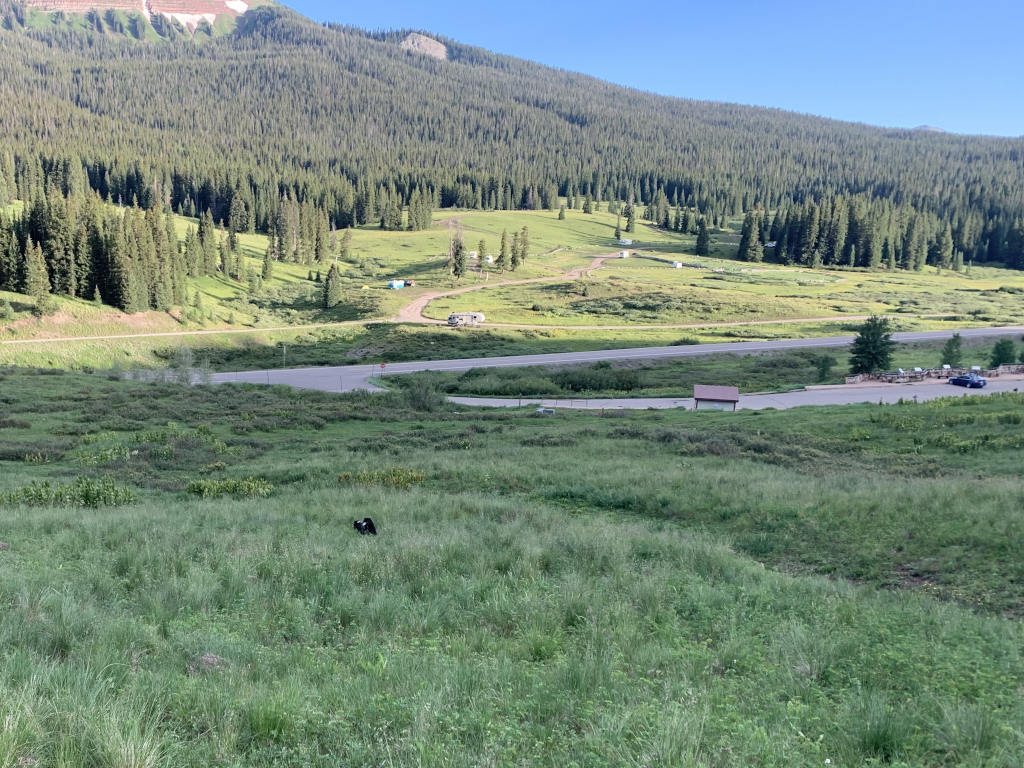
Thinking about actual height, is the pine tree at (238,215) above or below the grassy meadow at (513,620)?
above

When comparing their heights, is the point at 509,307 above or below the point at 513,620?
below

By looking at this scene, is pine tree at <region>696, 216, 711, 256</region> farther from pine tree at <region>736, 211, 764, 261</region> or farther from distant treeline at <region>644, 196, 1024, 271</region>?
pine tree at <region>736, 211, 764, 261</region>

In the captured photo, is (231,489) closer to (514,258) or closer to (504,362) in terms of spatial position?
(504,362)

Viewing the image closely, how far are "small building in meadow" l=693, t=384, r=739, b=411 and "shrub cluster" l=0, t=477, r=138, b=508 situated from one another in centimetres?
3698

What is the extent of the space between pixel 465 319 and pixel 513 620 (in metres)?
84.1

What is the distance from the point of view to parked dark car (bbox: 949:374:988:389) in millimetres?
50800

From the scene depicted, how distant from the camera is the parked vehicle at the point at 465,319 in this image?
88981 millimetres

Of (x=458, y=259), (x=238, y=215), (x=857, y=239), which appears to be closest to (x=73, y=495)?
(x=458, y=259)

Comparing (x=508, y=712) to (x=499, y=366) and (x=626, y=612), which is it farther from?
(x=499, y=366)

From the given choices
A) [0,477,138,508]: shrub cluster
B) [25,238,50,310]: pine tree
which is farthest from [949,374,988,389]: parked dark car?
[25,238,50,310]: pine tree

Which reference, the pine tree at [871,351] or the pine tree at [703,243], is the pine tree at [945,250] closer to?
the pine tree at [703,243]

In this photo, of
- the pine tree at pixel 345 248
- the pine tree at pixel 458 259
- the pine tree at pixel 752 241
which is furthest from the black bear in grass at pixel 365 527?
the pine tree at pixel 752 241

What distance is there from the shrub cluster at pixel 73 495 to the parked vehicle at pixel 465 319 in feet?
242

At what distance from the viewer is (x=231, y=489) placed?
17078 millimetres
